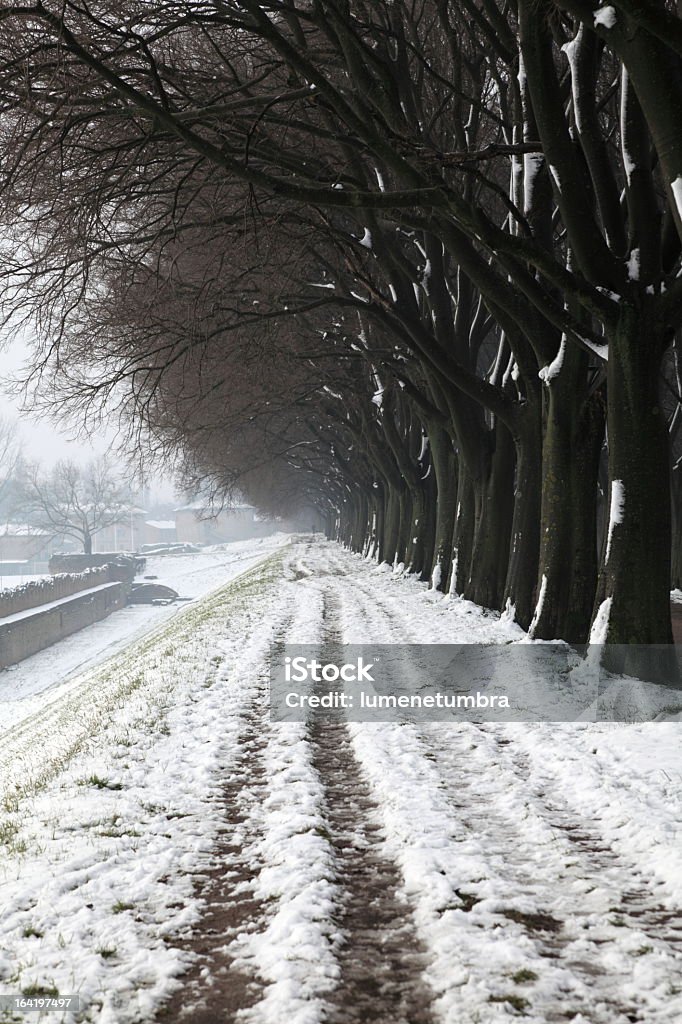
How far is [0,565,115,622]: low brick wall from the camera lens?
1457 inches

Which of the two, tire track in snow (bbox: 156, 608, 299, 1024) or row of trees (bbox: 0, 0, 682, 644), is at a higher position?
row of trees (bbox: 0, 0, 682, 644)

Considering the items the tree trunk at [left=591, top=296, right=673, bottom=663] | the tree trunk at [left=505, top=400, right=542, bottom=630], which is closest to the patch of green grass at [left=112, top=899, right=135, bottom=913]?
the tree trunk at [left=591, top=296, right=673, bottom=663]

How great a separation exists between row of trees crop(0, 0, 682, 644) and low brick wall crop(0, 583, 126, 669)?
61.7 ft

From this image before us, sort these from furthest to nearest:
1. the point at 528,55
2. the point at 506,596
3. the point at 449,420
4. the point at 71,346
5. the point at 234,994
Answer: the point at 449,420, the point at 71,346, the point at 506,596, the point at 528,55, the point at 234,994

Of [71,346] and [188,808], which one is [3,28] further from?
[71,346]

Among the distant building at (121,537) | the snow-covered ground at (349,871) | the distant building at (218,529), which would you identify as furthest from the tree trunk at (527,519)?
the distant building at (218,529)

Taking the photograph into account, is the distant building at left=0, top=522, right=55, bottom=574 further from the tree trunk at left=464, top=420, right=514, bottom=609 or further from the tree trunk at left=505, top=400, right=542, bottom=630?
the tree trunk at left=505, top=400, right=542, bottom=630

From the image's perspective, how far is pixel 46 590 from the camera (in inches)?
1703

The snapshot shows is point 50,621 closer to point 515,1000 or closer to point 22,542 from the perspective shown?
point 515,1000

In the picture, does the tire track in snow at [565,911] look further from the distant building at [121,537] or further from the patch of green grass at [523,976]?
the distant building at [121,537]

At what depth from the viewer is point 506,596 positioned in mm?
12594

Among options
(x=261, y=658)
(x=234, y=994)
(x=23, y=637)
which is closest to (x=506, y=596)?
(x=261, y=658)

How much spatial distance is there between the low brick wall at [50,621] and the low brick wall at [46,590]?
408mm

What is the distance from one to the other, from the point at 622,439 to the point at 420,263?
11685 millimetres
